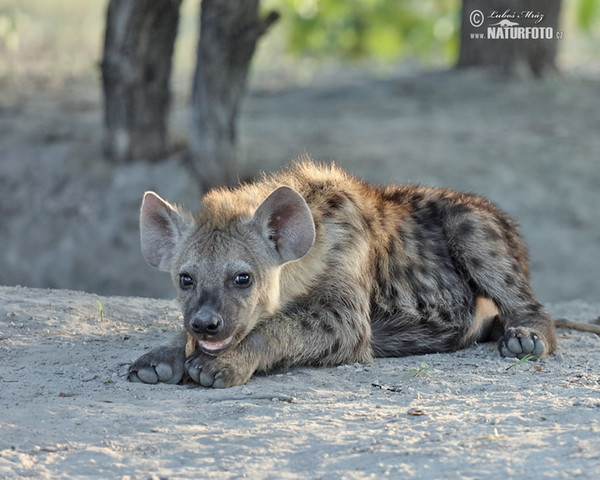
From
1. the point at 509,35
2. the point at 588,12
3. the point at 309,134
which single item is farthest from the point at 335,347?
the point at 509,35

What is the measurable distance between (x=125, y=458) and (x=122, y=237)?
4245mm

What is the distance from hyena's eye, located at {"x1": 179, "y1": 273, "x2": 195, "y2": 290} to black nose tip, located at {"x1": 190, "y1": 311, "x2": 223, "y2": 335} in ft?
0.61

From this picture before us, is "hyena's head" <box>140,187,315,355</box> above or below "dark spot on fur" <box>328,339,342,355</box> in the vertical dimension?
above

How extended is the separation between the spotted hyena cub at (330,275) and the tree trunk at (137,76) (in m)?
2.82

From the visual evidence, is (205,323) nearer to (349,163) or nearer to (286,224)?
(286,224)

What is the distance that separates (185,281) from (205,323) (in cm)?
25

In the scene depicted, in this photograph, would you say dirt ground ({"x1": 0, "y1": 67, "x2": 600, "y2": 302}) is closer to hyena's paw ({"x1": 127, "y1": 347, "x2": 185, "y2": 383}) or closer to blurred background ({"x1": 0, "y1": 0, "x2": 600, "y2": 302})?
blurred background ({"x1": 0, "y1": 0, "x2": 600, "y2": 302})

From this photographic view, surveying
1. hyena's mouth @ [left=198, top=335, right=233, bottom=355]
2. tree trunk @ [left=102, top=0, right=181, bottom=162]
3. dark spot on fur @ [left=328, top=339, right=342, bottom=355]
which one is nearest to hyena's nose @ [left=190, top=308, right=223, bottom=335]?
hyena's mouth @ [left=198, top=335, right=233, bottom=355]

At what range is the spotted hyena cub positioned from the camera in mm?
2934

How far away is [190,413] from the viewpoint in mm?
2533

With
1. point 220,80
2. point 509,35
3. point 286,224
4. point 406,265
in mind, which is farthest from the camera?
point 509,35

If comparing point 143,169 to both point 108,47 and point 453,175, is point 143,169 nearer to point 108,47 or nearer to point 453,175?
point 108,47

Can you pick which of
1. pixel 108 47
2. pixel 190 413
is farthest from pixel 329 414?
pixel 108 47

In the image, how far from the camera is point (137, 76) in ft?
20.6
